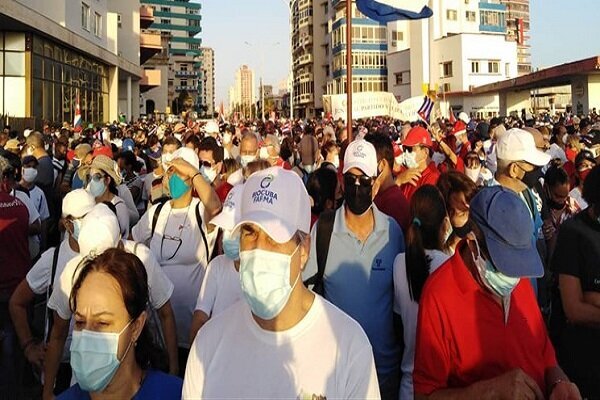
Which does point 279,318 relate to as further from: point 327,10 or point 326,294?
point 327,10

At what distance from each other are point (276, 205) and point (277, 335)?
45 centimetres

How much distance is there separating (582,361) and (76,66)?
1371 inches

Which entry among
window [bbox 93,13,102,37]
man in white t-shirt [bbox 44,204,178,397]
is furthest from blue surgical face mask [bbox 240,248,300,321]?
window [bbox 93,13,102,37]

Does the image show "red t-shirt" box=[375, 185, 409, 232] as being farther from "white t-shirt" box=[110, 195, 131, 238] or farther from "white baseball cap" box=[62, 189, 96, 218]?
"white t-shirt" box=[110, 195, 131, 238]

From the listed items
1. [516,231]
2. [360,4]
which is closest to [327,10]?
[360,4]

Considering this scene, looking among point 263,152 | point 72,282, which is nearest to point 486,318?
point 72,282

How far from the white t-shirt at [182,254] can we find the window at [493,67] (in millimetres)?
66693

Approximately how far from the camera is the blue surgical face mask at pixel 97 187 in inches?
227

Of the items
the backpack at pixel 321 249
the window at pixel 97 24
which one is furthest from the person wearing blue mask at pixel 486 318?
the window at pixel 97 24

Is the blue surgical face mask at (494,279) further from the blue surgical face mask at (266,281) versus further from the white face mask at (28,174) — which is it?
the white face mask at (28,174)

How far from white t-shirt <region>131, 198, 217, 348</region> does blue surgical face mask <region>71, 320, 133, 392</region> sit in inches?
74.5

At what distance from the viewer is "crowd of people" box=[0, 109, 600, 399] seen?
7.07 ft

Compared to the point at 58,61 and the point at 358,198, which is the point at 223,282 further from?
the point at 58,61

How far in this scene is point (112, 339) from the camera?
251 centimetres
